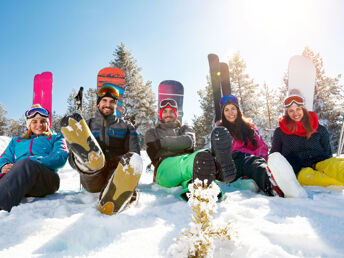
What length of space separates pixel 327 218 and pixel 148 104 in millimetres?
15398

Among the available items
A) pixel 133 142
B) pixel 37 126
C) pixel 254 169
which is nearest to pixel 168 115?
pixel 133 142

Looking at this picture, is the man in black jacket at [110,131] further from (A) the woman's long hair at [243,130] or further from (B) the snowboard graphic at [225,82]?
(B) the snowboard graphic at [225,82]

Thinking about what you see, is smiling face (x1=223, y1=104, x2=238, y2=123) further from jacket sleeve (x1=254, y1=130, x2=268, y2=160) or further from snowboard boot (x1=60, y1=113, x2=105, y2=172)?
snowboard boot (x1=60, y1=113, x2=105, y2=172)

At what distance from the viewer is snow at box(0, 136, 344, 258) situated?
111cm

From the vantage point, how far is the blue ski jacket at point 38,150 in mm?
2420

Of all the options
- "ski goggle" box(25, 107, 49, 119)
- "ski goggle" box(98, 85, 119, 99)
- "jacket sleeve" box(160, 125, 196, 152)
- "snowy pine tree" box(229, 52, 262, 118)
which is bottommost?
"jacket sleeve" box(160, 125, 196, 152)

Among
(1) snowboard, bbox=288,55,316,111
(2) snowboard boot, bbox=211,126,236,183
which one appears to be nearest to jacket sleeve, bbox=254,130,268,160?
(2) snowboard boot, bbox=211,126,236,183

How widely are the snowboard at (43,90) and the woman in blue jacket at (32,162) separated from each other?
3.75 m

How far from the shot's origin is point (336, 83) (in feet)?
54.7

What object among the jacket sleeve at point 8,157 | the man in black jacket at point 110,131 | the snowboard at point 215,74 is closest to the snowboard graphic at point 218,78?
the snowboard at point 215,74

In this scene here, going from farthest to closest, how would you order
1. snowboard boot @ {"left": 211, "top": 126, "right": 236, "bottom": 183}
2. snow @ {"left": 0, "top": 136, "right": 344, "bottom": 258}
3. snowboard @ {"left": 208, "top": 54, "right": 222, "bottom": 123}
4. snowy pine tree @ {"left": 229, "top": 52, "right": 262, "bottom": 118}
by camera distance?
snowy pine tree @ {"left": 229, "top": 52, "right": 262, "bottom": 118}
snowboard @ {"left": 208, "top": 54, "right": 222, "bottom": 123}
snowboard boot @ {"left": 211, "top": 126, "right": 236, "bottom": 183}
snow @ {"left": 0, "top": 136, "right": 344, "bottom": 258}

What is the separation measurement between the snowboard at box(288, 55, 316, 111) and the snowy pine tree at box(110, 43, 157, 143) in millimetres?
10859

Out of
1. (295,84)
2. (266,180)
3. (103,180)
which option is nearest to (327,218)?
(266,180)

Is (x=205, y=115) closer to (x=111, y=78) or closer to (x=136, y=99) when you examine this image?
(x=136, y=99)
